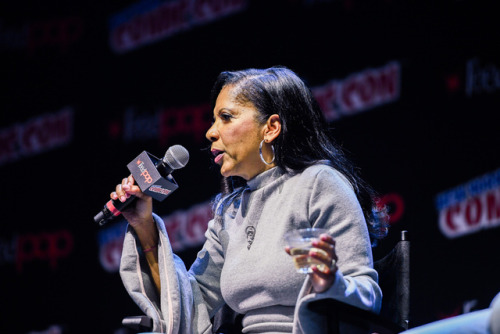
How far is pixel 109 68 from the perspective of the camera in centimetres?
400

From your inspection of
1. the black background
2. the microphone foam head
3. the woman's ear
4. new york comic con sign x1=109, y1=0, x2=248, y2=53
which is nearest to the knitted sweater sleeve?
the woman's ear

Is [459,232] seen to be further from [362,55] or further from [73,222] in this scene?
[73,222]

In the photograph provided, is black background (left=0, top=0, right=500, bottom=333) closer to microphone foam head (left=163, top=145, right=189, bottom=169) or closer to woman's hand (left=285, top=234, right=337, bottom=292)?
microphone foam head (left=163, top=145, right=189, bottom=169)

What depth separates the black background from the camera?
313cm

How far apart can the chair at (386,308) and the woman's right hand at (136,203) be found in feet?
2.26

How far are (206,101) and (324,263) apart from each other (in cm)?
242

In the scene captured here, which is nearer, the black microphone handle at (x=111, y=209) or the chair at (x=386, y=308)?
the chair at (x=386, y=308)

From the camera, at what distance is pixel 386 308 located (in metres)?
1.89

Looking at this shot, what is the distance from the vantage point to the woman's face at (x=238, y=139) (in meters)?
2.00

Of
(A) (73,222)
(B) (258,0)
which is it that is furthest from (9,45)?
(B) (258,0)

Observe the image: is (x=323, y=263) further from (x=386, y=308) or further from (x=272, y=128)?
(x=272, y=128)

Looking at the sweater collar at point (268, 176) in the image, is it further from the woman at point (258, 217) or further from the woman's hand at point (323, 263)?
the woman's hand at point (323, 263)

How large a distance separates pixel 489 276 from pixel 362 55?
1300 mm

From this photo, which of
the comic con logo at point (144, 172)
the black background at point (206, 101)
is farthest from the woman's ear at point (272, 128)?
the black background at point (206, 101)
